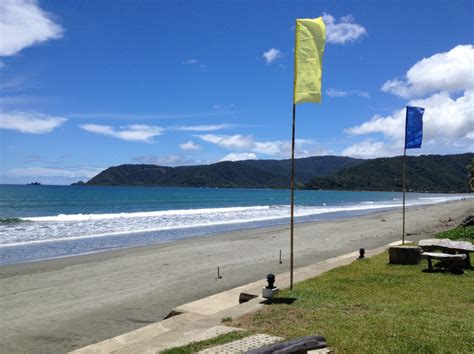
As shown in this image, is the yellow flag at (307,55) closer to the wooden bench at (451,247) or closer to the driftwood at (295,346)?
the driftwood at (295,346)

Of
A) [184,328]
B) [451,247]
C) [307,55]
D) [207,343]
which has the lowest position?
[184,328]

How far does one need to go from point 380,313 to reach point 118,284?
24.7 ft

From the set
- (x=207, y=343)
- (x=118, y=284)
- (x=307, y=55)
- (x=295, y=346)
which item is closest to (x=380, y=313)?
(x=295, y=346)

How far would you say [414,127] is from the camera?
14758 mm

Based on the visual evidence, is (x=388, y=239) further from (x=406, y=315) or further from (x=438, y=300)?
(x=406, y=315)

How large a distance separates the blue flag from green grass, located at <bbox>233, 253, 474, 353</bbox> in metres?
5.43

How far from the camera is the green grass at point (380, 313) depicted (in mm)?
5539

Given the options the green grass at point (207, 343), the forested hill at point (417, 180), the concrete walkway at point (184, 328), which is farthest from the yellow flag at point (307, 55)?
the forested hill at point (417, 180)

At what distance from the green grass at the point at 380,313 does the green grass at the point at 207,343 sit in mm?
348

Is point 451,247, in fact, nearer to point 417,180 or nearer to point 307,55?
point 307,55

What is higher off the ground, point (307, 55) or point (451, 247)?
point (307, 55)

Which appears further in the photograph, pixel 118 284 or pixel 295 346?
pixel 118 284

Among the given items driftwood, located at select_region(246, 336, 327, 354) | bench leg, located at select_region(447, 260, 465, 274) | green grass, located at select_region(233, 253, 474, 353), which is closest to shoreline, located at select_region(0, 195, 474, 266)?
green grass, located at select_region(233, 253, 474, 353)

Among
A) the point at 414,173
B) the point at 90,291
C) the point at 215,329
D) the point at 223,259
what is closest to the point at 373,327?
the point at 215,329
